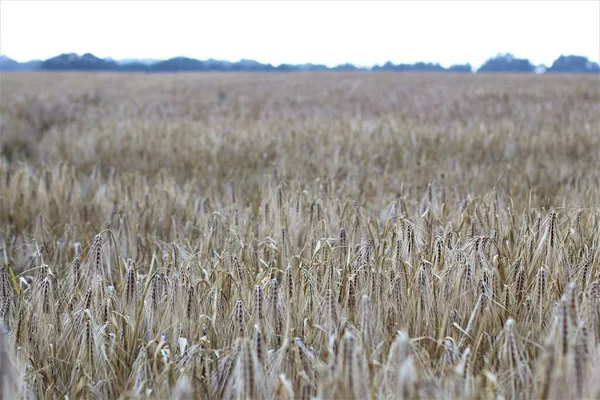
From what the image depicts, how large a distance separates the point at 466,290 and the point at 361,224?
797 mm

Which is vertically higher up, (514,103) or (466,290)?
Result: (514,103)

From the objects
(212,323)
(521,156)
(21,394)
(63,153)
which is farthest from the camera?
(63,153)

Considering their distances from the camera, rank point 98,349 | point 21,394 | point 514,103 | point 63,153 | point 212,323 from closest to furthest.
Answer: point 21,394 < point 98,349 < point 212,323 < point 63,153 < point 514,103

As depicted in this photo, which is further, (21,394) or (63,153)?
(63,153)

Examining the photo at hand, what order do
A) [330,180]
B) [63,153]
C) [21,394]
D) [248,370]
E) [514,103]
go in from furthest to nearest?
[514,103]
[63,153]
[330,180]
[21,394]
[248,370]

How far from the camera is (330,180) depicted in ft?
13.0

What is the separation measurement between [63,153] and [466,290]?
5.77m

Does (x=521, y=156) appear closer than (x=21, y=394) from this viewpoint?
No

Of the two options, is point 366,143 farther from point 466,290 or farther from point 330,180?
point 466,290

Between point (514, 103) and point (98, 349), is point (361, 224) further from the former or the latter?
point (514, 103)

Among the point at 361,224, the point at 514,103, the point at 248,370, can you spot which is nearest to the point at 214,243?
the point at 361,224

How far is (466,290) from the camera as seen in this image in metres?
1.97

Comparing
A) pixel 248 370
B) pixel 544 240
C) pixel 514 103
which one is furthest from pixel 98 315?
pixel 514 103

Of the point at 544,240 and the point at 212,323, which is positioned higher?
the point at 544,240
